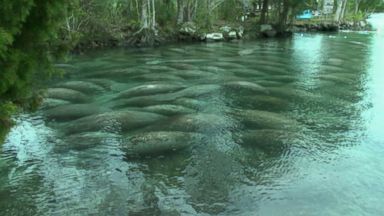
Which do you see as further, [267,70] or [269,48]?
[269,48]

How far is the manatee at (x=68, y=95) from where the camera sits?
574 inches

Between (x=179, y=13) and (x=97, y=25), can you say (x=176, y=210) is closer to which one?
(x=97, y=25)

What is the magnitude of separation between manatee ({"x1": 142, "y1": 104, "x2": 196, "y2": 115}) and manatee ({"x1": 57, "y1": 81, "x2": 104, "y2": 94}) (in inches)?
139

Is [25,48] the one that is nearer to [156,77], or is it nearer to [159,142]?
[159,142]

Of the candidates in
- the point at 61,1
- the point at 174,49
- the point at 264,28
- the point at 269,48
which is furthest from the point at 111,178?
the point at 264,28

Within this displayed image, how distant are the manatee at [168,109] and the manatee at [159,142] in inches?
80.2

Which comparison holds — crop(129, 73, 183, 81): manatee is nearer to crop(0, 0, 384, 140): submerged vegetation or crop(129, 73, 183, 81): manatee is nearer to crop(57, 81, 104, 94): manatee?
crop(57, 81, 104, 94): manatee

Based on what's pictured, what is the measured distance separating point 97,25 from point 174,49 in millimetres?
4678

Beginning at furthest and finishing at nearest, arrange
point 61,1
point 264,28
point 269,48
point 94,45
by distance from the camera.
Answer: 1. point 264,28
2. point 269,48
3. point 94,45
4. point 61,1

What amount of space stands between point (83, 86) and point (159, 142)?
23.6ft

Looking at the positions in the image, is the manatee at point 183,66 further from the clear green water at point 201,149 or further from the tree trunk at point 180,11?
the tree trunk at point 180,11

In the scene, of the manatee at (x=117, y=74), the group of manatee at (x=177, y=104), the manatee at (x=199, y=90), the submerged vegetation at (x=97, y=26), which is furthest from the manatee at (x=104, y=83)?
the manatee at (x=199, y=90)

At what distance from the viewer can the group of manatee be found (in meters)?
10.7

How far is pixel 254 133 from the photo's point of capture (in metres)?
11.0
